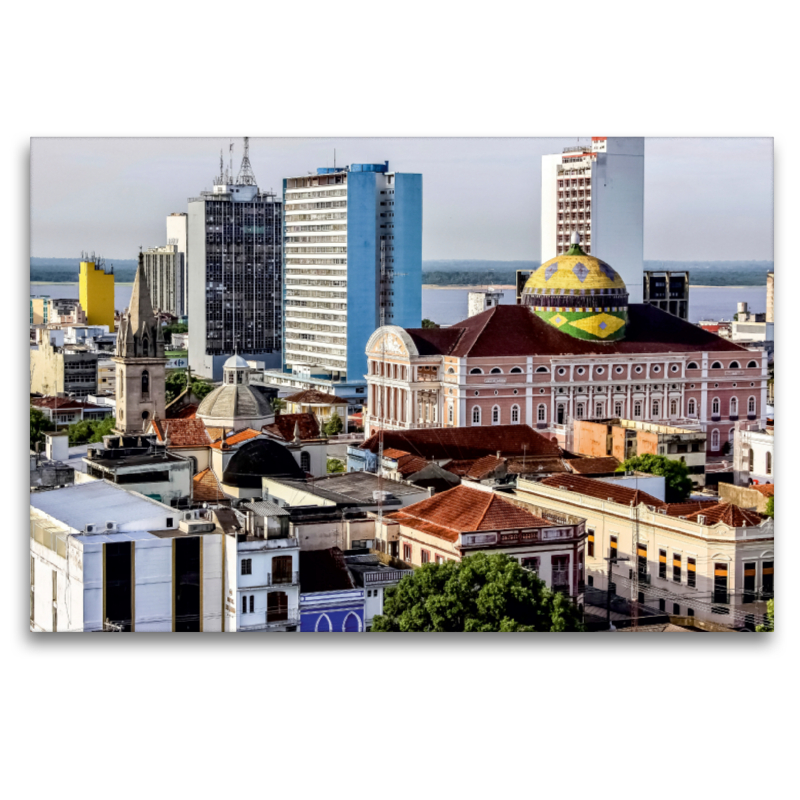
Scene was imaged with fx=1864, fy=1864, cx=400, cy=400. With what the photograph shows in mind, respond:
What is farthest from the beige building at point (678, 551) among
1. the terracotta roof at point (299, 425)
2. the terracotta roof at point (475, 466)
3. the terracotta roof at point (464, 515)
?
the terracotta roof at point (299, 425)

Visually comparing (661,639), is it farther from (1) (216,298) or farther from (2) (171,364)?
(1) (216,298)

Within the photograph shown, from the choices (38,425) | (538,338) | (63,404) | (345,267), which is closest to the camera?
(38,425)

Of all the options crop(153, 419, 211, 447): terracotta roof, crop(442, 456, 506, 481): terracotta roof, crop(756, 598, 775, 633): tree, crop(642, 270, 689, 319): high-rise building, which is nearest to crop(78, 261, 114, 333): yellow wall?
crop(153, 419, 211, 447): terracotta roof

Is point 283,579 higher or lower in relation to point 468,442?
lower

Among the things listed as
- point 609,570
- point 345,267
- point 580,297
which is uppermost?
→ point 345,267

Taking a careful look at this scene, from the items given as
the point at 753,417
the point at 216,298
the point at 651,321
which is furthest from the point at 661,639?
the point at 216,298

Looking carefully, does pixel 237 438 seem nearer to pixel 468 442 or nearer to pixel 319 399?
pixel 468 442

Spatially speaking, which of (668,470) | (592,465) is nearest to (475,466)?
(592,465)

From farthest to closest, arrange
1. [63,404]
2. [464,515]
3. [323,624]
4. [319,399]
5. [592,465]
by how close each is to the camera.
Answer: [319,399], [592,465], [63,404], [464,515], [323,624]
